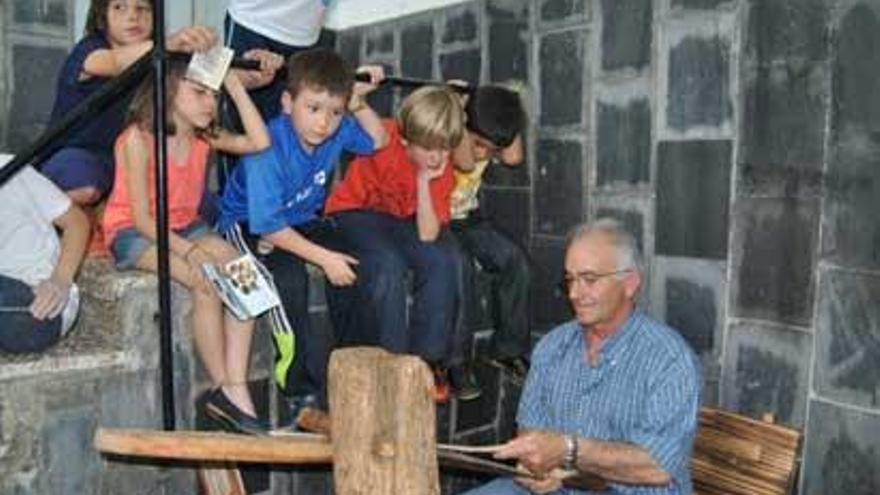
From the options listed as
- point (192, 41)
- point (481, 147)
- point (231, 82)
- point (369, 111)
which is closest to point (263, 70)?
point (231, 82)

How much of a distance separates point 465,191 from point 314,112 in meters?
0.88

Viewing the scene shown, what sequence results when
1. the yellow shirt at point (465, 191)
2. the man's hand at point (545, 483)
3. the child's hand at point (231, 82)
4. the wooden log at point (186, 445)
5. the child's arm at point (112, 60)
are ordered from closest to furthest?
1. the wooden log at point (186, 445)
2. the man's hand at point (545, 483)
3. the child's hand at point (231, 82)
4. the child's arm at point (112, 60)
5. the yellow shirt at point (465, 191)

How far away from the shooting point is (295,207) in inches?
124

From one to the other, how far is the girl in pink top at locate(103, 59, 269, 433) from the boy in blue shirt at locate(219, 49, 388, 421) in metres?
0.10

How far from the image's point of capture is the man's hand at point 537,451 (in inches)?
86.1

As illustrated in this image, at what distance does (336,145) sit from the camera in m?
3.24

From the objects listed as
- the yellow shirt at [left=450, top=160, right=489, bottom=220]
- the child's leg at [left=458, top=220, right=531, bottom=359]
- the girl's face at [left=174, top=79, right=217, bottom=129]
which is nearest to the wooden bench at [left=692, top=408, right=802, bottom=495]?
the child's leg at [left=458, top=220, right=531, bottom=359]

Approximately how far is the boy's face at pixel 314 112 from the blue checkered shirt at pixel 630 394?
1.01 metres

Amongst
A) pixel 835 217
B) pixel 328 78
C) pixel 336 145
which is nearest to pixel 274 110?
pixel 336 145

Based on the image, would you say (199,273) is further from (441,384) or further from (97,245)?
(441,384)

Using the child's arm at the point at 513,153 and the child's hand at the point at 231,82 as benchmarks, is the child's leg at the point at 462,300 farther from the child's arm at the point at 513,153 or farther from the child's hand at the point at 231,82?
the child's hand at the point at 231,82

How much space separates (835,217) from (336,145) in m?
1.62

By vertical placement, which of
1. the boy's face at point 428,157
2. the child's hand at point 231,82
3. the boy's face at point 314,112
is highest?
the child's hand at point 231,82

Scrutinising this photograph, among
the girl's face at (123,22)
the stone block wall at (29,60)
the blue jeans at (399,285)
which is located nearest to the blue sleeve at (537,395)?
the blue jeans at (399,285)
